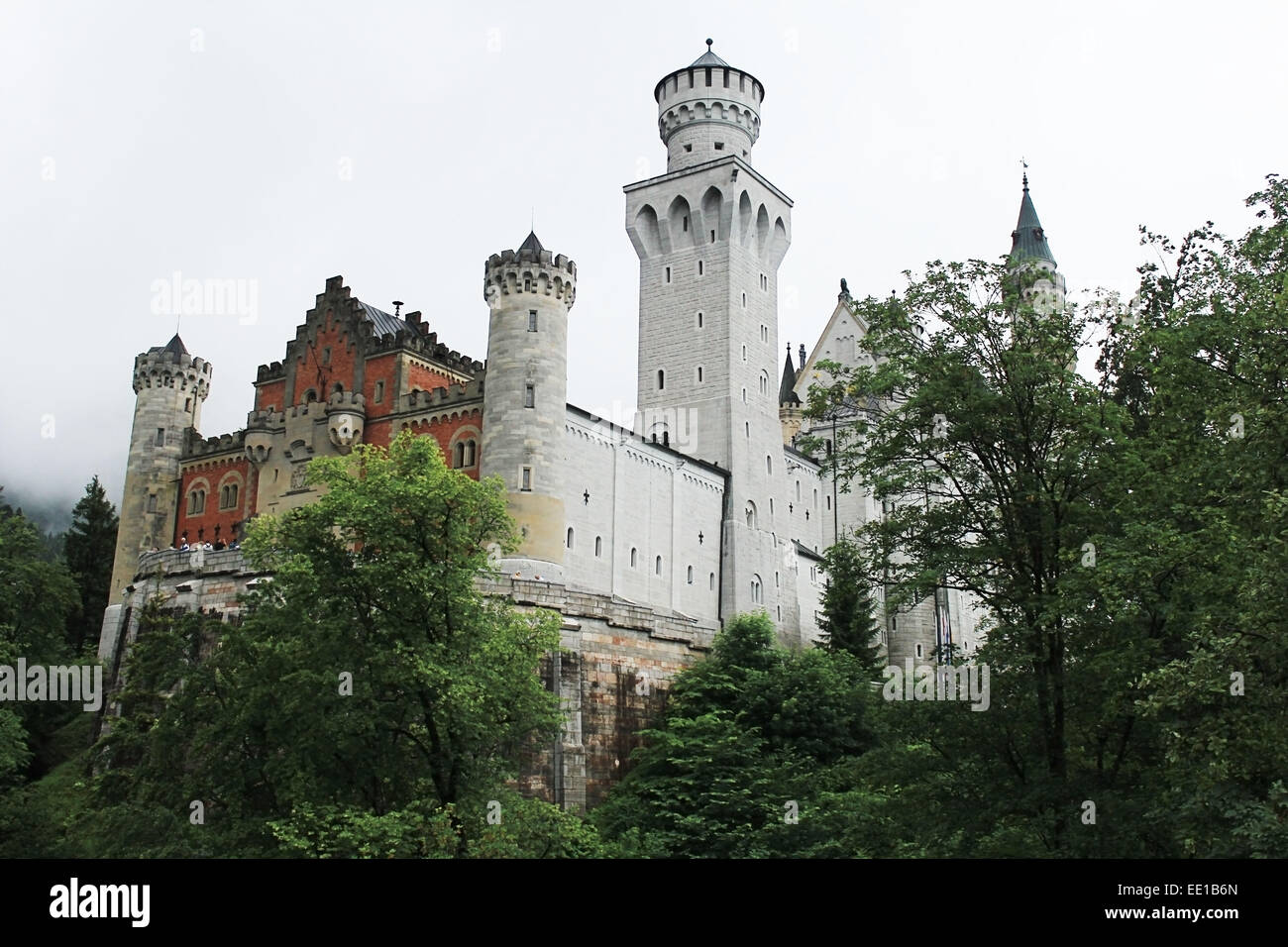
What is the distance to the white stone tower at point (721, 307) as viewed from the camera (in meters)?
63.3

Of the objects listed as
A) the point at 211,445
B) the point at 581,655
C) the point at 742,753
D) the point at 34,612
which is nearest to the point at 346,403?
the point at 211,445

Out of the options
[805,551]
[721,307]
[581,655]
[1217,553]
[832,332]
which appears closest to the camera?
[1217,553]

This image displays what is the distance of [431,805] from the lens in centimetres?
2609

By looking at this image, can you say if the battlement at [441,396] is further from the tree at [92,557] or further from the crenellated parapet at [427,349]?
the tree at [92,557]

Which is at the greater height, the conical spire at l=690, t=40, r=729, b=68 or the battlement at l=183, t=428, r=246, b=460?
the conical spire at l=690, t=40, r=729, b=68

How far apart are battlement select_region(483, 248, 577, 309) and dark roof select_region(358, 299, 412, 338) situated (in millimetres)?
6793

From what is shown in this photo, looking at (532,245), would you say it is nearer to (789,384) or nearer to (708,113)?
(708,113)

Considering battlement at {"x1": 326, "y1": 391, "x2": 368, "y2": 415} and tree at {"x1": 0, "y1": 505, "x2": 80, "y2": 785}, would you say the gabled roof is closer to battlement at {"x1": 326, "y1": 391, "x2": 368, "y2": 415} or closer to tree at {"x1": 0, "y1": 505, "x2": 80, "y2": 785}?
battlement at {"x1": 326, "y1": 391, "x2": 368, "y2": 415}

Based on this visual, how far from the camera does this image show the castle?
4581 centimetres

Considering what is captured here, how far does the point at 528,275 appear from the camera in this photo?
5125cm

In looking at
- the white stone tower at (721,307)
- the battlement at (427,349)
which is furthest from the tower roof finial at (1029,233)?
the battlement at (427,349)

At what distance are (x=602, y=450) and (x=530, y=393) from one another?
20.1 feet

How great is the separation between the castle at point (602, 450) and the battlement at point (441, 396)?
90mm

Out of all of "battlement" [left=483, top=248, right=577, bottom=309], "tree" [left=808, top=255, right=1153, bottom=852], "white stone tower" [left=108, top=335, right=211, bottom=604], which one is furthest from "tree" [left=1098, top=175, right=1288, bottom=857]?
"white stone tower" [left=108, top=335, right=211, bottom=604]
